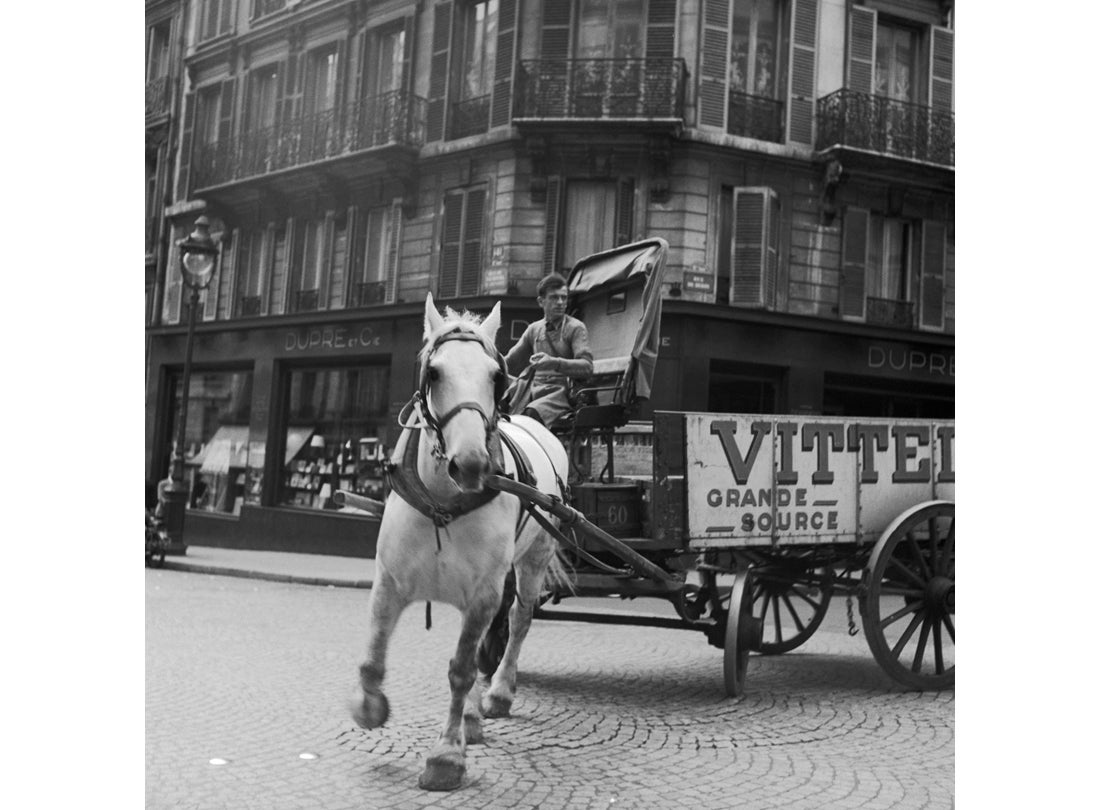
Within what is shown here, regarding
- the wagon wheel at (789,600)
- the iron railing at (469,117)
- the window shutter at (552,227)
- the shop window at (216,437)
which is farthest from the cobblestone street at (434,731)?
the iron railing at (469,117)

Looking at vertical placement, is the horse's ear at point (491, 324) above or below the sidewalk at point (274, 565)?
above

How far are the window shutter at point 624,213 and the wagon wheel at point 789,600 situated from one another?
191cm

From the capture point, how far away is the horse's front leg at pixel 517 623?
388 centimetres

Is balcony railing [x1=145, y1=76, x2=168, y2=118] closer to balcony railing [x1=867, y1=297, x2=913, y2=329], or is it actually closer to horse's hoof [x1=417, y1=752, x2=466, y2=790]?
horse's hoof [x1=417, y1=752, x2=466, y2=790]

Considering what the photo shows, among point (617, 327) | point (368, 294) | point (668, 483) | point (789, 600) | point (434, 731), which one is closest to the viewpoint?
point (434, 731)

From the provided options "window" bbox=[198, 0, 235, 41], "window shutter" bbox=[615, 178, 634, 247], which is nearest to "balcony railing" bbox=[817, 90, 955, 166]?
"window shutter" bbox=[615, 178, 634, 247]

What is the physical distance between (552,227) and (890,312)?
1.28m

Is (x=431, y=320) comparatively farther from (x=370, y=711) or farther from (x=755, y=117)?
(x=755, y=117)

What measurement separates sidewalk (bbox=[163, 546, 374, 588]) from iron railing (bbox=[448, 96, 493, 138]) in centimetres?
154

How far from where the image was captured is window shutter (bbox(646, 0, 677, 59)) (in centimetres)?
344

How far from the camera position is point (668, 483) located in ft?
14.0

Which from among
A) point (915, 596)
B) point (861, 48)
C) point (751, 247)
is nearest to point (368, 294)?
point (751, 247)

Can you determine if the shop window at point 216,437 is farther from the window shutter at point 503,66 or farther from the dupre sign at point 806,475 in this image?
the dupre sign at point 806,475
